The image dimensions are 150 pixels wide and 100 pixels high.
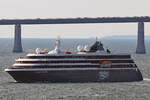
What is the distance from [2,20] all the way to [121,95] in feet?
433

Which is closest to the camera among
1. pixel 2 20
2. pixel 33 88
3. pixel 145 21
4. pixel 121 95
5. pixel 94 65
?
pixel 121 95

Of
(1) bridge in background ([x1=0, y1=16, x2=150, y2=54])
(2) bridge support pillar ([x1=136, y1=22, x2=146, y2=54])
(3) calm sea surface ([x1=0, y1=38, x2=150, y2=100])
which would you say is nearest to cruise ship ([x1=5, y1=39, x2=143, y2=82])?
(3) calm sea surface ([x1=0, y1=38, x2=150, y2=100])

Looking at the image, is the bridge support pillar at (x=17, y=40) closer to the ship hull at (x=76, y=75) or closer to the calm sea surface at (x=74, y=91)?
the calm sea surface at (x=74, y=91)

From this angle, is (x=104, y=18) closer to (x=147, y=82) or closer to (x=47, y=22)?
(x=47, y=22)

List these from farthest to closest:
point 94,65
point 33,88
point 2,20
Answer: point 2,20
point 94,65
point 33,88

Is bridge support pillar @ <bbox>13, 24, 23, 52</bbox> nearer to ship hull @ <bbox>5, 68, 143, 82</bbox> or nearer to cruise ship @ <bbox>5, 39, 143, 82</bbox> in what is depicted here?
cruise ship @ <bbox>5, 39, 143, 82</bbox>

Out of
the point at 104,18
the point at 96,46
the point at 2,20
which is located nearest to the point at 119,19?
the point at 104,18

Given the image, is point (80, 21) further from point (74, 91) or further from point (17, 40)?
point (74, 91)

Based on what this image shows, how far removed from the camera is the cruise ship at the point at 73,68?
79312 mm

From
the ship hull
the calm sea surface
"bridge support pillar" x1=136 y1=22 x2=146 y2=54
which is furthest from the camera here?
"bridge support pillar" x1=136 y1=22 x2=146 y2=54

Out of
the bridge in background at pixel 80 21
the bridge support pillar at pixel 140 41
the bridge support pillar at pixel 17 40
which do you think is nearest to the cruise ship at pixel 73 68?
the bridge support pillar at pixel 140 41

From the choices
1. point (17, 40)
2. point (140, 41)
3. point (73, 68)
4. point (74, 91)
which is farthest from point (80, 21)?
point (74, 91)

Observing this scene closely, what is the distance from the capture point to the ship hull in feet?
260

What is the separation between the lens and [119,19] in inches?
7426
